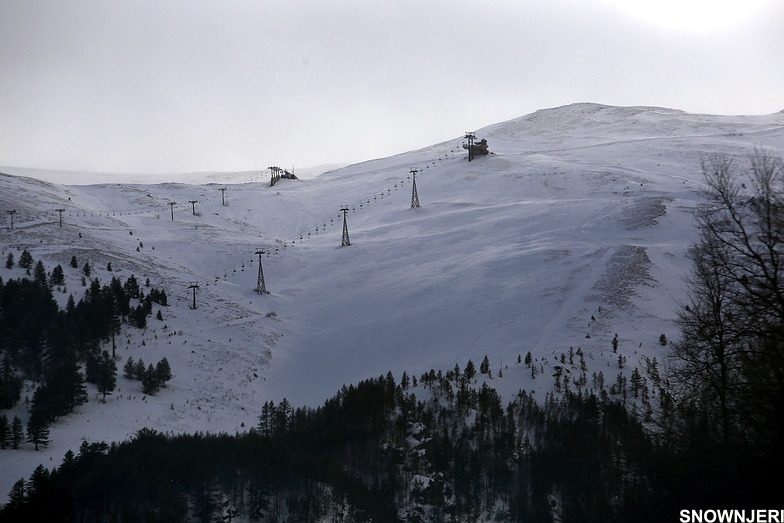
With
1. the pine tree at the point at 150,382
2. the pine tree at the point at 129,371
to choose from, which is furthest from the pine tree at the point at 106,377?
the pine tree at the point at 150,382

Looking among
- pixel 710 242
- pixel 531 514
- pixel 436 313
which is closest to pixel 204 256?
pixel 436 313

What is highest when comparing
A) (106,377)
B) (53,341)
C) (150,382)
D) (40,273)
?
(40,273)

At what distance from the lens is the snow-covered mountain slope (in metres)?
37.5

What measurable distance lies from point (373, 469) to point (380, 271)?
2946 cm

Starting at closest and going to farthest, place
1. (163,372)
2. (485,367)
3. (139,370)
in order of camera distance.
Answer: (485,367), (139,370), (163,372)

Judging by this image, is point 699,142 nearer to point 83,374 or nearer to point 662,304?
point 662,304

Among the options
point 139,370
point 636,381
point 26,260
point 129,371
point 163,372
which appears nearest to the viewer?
point 636,381

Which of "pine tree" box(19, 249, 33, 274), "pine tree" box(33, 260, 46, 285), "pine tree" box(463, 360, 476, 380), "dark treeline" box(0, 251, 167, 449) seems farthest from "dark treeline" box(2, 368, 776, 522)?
"pine tree" box(19, 249, 33, 274)

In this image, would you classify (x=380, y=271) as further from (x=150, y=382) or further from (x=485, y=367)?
(x=150, y=382)

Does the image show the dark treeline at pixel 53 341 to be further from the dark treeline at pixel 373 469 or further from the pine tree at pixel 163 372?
the dark treeline at pixel 373 469

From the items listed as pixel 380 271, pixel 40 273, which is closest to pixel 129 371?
pixel 40 273

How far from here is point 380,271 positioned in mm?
55781

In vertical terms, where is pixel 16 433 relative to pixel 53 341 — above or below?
below

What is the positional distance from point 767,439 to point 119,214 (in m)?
75.2
